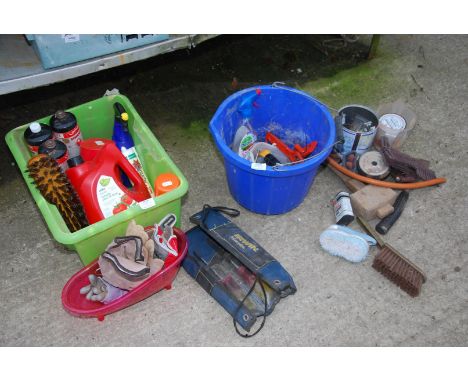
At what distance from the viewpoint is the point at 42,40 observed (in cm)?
169

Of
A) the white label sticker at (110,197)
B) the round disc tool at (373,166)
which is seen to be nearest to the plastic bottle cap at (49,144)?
the white label sticker at (110,197)

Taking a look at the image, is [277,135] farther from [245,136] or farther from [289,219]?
[289,219]

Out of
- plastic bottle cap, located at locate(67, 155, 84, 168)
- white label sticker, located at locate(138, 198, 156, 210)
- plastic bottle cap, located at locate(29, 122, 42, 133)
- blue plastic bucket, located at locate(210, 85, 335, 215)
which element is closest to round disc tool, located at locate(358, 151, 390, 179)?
blue plastic bucket, located at locate(210, 85, 335, 215)

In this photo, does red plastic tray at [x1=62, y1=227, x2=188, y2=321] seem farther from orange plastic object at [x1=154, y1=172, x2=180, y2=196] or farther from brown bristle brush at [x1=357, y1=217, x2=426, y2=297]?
brown bristle brush at [x1=357, y1=217, x2=426, y2=297]

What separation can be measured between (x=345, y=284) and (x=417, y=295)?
0.27m

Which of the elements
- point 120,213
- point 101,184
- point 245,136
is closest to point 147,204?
point 120,213

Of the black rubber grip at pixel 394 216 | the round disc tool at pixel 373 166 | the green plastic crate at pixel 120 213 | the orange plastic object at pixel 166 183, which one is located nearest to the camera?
the green plastic crate at pixel 120 213

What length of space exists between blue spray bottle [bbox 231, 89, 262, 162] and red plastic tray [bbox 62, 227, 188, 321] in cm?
50

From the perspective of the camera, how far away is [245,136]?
202 cm

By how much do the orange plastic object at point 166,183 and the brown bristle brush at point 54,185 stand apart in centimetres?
31

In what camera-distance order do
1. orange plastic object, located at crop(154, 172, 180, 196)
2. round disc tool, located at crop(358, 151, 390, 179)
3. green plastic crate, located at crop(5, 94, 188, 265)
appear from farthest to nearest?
round disc tool, located at crop(358, 151, 390, 179) < orange plastic object, located at crop(154, 172, 180, 196) < green plastic crate, located at crop(5, 94, 188, 265)

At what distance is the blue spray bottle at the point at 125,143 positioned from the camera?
1.88 m

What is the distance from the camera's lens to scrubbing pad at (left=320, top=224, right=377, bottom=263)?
5.94 ft

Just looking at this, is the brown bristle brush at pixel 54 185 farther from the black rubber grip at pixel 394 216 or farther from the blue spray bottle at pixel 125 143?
the black rubber grip at pixel 394 216
